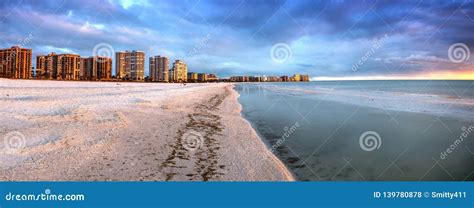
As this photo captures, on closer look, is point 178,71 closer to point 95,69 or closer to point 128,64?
point 128,64

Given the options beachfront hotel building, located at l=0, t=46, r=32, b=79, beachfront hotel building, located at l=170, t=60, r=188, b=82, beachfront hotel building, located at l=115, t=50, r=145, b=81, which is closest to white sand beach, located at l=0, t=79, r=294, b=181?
beachfront hotel building, located at l=0, t=46, r=32, b=79

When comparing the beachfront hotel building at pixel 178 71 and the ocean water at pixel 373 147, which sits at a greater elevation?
the beachfront hotel building at pixel 178 71

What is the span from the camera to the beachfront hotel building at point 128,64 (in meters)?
36.6

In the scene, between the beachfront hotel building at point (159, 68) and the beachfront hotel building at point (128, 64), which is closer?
the beachfront hotel building at point (128, 64)

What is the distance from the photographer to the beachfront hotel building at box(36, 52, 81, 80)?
95.8 ft

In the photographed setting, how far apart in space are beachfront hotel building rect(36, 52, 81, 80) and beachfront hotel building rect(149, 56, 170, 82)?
82.8 feet

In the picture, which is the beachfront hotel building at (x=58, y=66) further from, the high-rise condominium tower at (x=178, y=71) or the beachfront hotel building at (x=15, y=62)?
the high-rise condominium tower at (x=178, y=71)

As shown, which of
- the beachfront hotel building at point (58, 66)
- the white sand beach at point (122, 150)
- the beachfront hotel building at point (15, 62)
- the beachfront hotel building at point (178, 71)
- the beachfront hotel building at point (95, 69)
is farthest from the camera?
the beachfront hotel building at point (178, 71)

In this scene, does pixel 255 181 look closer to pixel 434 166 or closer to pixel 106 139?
pixel 106 139

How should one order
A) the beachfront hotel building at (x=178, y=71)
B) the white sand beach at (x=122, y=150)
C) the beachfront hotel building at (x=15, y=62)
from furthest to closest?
the beachfront hotel building at (x=178, y=71)
the beachfront hotel building at (x=15, y=62)
the white sand beach at (x=122, y=150)

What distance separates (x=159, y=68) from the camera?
64.1 metres

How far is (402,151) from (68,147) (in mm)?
9464

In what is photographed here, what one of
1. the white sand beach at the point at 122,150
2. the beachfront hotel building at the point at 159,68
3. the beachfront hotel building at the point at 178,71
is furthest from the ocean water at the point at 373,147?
the beachfront hotel building at the point at 178,71

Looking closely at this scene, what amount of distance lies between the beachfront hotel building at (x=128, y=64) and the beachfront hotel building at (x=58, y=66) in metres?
4.90
